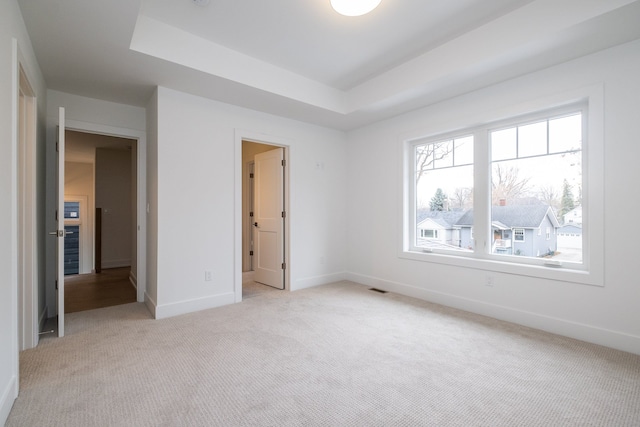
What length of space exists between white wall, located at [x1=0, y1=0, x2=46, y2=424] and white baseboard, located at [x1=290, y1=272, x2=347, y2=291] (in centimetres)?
Result: 299

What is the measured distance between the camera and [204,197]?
3.58 metres

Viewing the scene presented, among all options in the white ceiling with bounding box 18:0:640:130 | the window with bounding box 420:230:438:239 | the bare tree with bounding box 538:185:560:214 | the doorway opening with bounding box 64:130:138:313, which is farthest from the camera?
the doorway opening with bounding box 64:130:138:313

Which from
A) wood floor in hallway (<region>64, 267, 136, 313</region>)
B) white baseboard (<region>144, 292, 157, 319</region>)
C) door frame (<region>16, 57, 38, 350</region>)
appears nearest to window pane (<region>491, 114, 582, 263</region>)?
white baseboard (<region>144, 292, 157, 319</region>)

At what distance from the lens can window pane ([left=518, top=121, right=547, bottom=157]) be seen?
122 inches

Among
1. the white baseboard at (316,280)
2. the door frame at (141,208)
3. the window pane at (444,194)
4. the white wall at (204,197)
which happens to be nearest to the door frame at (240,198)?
the white wall at (204,197)

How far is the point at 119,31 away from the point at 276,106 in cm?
186

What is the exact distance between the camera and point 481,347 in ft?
8.34

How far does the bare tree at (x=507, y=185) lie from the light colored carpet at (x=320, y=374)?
1379 mm

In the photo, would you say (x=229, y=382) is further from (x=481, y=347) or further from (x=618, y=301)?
(x=618, y=301)

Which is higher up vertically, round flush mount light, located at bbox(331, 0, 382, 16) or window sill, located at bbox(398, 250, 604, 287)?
round flush mount light, located at bbox(331, 0, 382, 16)

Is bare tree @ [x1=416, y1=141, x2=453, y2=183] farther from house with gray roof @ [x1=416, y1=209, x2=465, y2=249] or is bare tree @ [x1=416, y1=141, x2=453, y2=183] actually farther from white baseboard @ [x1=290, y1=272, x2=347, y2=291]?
white baseboard @ [x1=290, y1=272, x2=347, y2=291]

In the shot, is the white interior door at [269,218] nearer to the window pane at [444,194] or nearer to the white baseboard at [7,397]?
the window pane at [444,194]

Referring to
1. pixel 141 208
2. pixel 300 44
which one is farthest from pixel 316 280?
pixel 300 44

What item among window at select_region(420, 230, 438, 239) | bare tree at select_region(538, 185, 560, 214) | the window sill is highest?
bare tree at select_region(538, 185, 560, 214)
